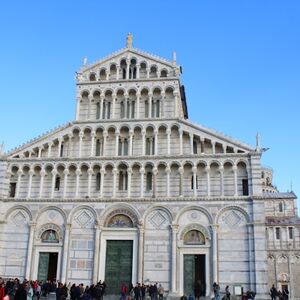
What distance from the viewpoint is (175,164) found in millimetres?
26609

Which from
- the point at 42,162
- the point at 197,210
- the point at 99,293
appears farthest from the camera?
the point at 42,162

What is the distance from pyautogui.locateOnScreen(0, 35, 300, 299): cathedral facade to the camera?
24969mm

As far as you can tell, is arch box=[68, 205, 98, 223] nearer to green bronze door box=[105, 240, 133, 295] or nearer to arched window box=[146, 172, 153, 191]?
green bronze door box=[105, 240, 133, 295]

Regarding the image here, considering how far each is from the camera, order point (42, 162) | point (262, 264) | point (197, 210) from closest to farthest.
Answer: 1. point (262, 264)
2. point (197, 210)
3. point (42, 162)

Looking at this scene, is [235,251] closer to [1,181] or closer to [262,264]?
[262,264]

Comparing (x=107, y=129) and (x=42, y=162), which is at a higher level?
(x=107, y=129)

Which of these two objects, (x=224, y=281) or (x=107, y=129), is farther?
(x=107, y=129)

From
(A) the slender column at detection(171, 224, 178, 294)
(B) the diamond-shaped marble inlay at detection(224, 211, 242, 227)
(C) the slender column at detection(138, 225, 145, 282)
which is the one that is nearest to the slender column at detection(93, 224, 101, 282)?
(C) the slender column at detection(138, 225, 145, 282)

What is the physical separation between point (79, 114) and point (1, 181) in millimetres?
6650

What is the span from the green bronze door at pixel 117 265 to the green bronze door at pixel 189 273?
3248mm

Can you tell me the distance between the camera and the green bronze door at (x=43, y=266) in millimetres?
26125

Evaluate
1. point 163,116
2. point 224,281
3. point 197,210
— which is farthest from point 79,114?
point 224,281

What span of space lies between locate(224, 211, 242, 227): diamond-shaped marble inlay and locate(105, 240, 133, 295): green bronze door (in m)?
5.91

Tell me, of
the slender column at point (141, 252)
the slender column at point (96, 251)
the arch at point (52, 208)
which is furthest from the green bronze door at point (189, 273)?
the arch at point (52, 208)
